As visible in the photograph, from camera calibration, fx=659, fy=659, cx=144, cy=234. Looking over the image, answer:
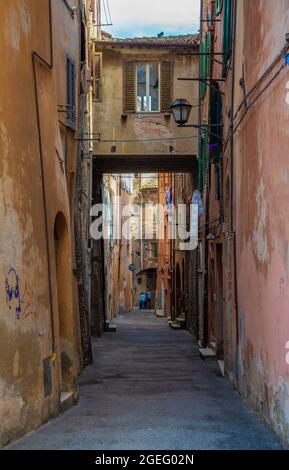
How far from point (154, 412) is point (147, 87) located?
13.7 meters

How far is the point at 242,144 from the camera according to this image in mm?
11008

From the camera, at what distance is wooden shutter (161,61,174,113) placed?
21.0 m

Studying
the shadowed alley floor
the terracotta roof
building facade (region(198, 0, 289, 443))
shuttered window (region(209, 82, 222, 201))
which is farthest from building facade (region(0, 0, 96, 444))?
the terracotta roof

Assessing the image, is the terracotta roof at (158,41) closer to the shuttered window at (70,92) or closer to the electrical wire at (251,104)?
the shuttered window at (70,92)

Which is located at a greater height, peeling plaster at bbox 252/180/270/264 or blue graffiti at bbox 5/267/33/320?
peeling plaster at bbox 252/180/270/264

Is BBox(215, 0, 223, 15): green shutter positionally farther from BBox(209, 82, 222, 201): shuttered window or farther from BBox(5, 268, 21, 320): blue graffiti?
BBox(5, 268, 21, 320): blue graffiti

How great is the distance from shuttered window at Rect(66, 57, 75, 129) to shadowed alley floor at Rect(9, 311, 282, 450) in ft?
18.4

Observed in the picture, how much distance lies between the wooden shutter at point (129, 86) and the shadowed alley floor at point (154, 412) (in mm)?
8003

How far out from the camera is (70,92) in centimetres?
1432

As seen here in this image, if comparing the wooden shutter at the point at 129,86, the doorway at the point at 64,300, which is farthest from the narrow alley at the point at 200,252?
the wooden shutter at the point at 129,86

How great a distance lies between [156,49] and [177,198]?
10173 mm

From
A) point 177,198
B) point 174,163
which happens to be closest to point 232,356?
point 174,163

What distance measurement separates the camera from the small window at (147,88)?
829 inches
